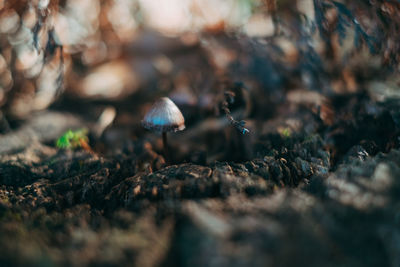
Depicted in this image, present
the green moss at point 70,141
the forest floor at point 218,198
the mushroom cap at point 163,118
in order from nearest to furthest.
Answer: the forest floor at point 218,198
the mushroom cap at point 163,118
the green moss at point 70,141

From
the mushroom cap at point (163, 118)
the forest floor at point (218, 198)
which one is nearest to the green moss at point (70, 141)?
the forest floor at point (218, 198)

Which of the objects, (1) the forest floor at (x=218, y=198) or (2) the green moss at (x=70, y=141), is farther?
(2) the green moss at (x=70, y=141)

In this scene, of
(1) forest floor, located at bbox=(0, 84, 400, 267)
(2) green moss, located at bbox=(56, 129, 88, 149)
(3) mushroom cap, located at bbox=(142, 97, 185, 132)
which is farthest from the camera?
(2) green moss, located at bbox=(56, 129, 88, 149)

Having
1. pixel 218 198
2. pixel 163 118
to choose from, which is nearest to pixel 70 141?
pixel 163 118

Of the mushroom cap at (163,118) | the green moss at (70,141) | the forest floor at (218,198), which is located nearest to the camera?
the forest floor at (218,198)

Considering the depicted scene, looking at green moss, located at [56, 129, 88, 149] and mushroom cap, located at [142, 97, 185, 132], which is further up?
mushroom cap, located at [142, 97, 185, 132]

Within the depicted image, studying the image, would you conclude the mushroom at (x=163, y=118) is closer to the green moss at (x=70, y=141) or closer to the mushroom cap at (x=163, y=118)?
the mushroom cap at (x=163, y=118)

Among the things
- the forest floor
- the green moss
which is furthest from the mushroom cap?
the green moss

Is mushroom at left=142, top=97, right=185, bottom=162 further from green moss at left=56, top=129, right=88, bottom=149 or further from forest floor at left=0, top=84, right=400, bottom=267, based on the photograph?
green moss at left=56, top=129, right=88, bottom=149

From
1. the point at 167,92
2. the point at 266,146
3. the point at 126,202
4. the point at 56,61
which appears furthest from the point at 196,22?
the point at 126,202
